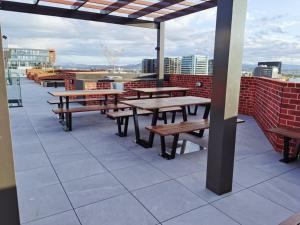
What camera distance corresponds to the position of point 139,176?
265 cm

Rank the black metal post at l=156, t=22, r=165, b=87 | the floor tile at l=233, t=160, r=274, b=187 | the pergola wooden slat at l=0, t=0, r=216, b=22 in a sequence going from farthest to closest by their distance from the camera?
the black metal post at l=156, t=22, r=165, b=87 → the pergola wooden slat at l=0, t=0, r=216, b=22 → the floor tile at l=233, t=160, r=274, b=187

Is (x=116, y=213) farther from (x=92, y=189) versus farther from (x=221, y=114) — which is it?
(x=221, y=114)

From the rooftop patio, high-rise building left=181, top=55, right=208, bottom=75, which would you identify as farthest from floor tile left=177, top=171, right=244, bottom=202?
high-rise building left=181, top=55, right=208, bottom=75

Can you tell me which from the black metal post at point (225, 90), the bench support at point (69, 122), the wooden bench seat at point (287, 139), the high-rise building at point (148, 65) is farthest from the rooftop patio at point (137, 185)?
the high-rise building at point (148, 65)

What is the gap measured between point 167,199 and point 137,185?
405mm

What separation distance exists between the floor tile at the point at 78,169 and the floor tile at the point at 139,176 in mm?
272

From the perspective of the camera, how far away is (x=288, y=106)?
3.38 m

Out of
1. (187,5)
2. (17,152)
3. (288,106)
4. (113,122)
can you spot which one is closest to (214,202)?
(288,106)

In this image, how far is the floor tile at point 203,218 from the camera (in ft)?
6.03

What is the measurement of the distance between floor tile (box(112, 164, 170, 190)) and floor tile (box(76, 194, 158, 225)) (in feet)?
0.99

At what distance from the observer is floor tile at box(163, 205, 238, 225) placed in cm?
184

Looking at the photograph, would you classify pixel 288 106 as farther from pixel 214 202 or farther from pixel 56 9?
pixel 56 9

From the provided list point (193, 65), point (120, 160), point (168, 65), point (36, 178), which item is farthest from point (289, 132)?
point (193, 65)

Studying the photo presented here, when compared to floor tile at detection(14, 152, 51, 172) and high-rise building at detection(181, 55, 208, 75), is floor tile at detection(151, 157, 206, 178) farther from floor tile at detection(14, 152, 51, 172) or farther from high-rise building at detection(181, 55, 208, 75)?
high-rise building at detection(181, 55, 208, 75)
